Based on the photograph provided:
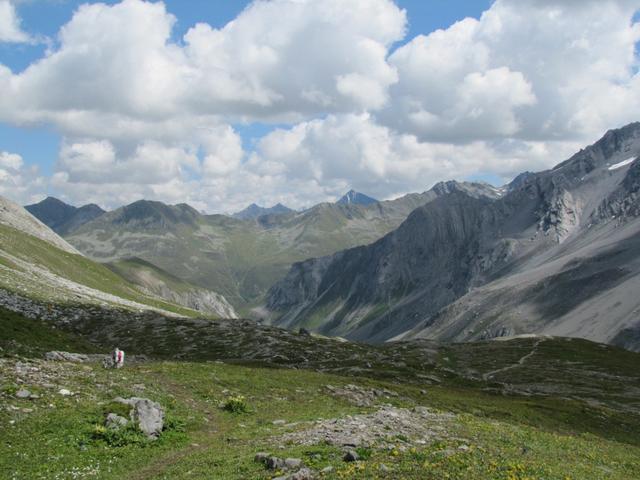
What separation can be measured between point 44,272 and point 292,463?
12644 centimetres

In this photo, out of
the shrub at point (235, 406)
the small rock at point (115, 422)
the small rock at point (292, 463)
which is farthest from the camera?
the shrub at point (235, 406)

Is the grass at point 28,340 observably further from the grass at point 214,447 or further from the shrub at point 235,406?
the shrub at point 235,406

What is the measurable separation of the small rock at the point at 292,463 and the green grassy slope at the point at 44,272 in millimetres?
80249

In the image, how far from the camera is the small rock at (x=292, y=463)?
67.5ft

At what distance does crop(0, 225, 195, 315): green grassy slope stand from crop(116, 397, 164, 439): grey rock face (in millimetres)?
69612

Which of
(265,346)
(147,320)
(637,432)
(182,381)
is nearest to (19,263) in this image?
(147,320)

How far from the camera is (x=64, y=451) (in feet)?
77.2

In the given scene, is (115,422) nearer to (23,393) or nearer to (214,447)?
(214,447)

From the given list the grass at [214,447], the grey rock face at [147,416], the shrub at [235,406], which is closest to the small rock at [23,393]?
the grass at [214,447]

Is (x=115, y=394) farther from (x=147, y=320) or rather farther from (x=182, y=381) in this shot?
(x=147, y=320)

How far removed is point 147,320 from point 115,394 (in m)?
70.4

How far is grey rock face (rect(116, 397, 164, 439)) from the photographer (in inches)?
1061

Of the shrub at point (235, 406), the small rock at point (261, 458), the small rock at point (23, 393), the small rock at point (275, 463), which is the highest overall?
the small rock at point (23, 393)

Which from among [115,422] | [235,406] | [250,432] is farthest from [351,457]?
[235,406]
